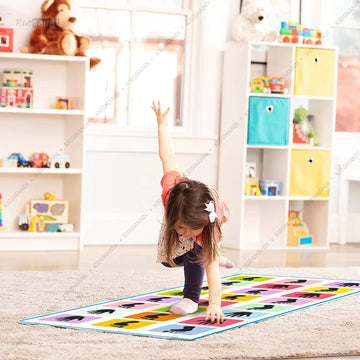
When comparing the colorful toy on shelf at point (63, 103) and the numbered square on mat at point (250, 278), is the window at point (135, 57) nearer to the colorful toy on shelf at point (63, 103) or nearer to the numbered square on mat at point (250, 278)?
the colorful toy on shelf at point (63, 103)

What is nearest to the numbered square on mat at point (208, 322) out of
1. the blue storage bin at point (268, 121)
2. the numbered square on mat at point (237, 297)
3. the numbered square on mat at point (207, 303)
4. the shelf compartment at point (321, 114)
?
the numbered square on mat at point (207, 303)

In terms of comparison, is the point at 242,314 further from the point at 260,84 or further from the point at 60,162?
the point at 260,84

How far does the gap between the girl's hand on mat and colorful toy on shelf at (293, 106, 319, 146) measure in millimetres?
2236

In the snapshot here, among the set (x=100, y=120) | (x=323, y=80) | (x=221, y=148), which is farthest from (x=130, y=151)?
(x=323, y=80)

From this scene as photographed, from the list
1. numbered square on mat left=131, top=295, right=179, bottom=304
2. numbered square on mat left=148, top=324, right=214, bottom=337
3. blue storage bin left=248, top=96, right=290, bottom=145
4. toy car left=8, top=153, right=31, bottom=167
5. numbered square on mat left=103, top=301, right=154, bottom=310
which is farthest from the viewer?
blue storage bin left=248, top=96, right=290, bottom=145

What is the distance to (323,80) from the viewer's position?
4.22 meters

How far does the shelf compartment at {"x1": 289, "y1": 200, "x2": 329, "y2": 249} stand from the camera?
170 inches

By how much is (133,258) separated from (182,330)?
5.21ft

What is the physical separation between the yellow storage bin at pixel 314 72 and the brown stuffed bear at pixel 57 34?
1.21 meters

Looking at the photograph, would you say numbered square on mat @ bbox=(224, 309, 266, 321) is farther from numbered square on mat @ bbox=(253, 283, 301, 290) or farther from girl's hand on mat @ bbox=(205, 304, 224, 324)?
numbered square on mat @ bbox=(253, 283, 301, 290)

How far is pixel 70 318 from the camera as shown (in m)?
2.23

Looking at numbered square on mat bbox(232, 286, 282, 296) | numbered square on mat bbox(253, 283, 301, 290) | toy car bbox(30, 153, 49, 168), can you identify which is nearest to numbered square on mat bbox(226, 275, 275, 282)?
numbered square on mat bbox(253, 283, 301, 290)

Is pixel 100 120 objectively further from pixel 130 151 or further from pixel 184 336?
pixel 184 336

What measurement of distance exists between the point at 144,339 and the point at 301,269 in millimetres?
1494
